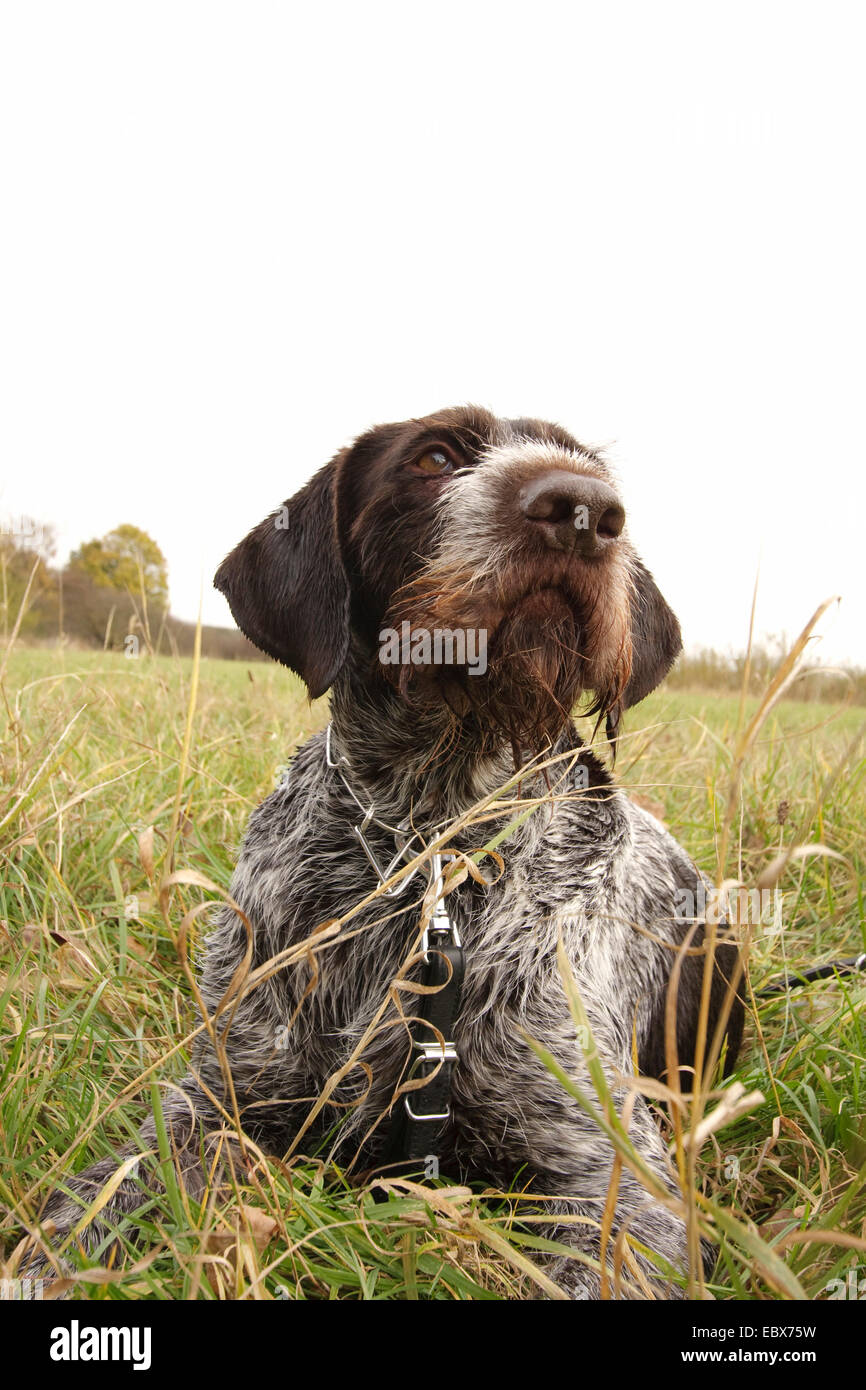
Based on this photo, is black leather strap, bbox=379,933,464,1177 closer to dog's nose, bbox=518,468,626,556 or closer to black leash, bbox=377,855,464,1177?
black leash, bbox=377,855,464,1177

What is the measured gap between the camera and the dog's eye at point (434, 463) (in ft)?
9.39

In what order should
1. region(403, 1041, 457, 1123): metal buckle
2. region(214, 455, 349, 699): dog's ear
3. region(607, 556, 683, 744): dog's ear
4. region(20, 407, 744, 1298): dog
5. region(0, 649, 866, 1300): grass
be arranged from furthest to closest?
region(607, 556, 683, 744): dog's ear < region(214, 455, 349, 699): dog's ear < region(20, 407, 744, 1298): dog < region(403, 1041, 457, 1123): metal buckle < region(0, 649, 866, 1300): grass

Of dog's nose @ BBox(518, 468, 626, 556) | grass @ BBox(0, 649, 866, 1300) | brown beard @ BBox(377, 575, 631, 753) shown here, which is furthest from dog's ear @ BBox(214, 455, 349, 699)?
dog's nose @ BBox(518, 468, 626, 556)

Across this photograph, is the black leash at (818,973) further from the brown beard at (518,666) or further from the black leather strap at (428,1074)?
the black leather strap at (428,1074)

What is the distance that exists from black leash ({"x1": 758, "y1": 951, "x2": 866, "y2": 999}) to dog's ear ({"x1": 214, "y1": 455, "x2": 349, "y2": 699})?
1.92 meters

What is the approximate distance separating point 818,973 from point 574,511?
2148 mm

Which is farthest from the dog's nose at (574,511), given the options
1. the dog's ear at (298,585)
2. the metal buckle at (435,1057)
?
the metal buckle at (435,1057)

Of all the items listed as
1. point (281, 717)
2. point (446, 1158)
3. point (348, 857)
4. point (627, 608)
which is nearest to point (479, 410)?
point (627, 608)

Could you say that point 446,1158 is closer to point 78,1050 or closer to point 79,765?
point 78,1050

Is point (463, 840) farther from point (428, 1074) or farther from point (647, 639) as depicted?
point (647, 639)

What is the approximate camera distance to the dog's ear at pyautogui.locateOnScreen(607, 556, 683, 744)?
9.73 feet

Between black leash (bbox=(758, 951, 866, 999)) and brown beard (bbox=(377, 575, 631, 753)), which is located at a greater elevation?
brown beard (bbox=(377, 575, 631, 753))
